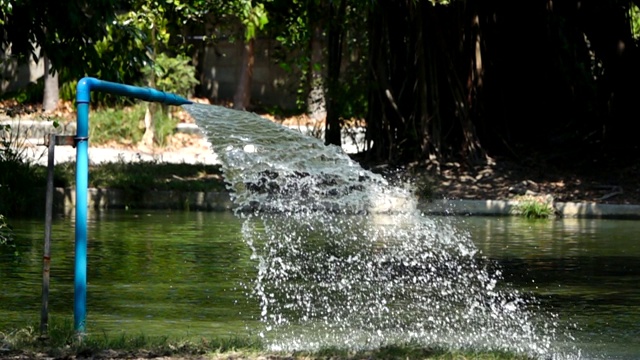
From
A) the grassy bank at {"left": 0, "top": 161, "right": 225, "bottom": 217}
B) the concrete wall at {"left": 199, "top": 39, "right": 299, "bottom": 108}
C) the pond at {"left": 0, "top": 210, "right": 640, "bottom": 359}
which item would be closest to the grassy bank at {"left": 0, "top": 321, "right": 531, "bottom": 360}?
the pond at {"left": 0, "top": 210, "right": 640, "bottom": 359}

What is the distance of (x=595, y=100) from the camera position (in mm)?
19031

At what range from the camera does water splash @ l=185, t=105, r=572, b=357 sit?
7.88 meters

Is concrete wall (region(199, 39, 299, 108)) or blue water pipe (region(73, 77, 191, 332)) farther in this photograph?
concrete wall (region(199, 39, 299, 108))

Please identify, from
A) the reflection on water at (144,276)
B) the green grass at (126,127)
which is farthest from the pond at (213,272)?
the green grass at (126,127)

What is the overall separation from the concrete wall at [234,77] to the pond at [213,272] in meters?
16.9

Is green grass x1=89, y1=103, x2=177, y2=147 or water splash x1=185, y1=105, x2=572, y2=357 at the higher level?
green grass x1=89, y1=103, x2=177, y2=147

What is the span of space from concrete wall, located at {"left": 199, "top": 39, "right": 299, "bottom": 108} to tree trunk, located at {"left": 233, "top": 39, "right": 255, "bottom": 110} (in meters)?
1.62

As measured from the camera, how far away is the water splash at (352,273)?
7.88m

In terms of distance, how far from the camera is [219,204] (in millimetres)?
16109

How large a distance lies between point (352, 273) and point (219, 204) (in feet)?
18.6

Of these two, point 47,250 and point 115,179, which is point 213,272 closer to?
point 47,250

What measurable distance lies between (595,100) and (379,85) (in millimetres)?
3300

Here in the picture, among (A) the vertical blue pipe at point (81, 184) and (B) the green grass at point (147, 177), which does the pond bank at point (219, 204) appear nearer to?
(B) the green grass at point (147, 177)

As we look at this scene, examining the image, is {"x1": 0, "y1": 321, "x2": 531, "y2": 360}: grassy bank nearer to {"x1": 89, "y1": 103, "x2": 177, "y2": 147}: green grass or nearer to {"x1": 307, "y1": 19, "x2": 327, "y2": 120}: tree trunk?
{"x1": 89, "y1": 103, "x2": 177, "y2": 147}: green grass
